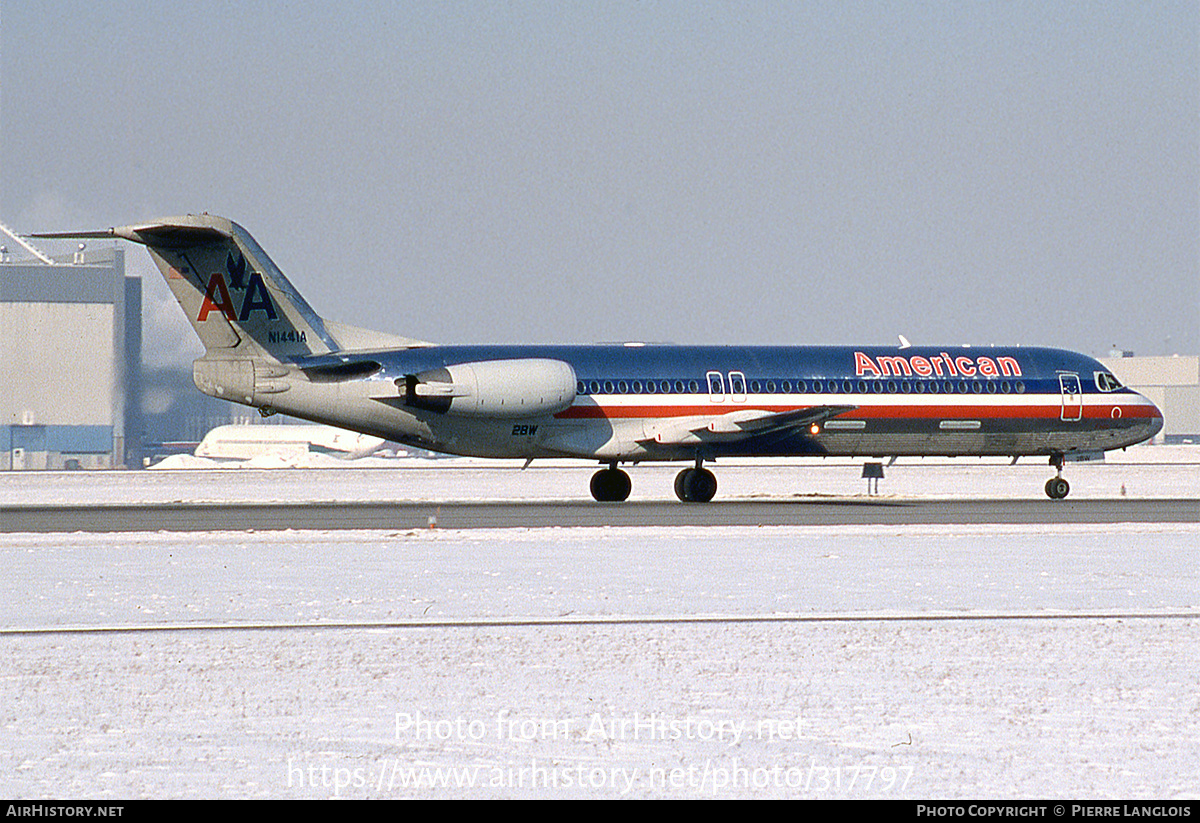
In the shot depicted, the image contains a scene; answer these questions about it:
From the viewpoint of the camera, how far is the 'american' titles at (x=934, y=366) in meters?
38.0

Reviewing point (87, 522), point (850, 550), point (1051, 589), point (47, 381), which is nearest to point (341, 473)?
point (87, 522)

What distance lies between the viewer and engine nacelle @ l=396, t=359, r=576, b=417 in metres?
33.6

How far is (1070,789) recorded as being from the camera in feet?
26.7

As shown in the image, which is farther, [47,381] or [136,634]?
[47,381]

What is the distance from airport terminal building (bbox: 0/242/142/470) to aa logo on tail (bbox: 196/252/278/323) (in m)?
114

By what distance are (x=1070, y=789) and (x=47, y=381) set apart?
5806 inches

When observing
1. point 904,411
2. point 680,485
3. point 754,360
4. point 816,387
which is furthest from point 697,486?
point 904,411

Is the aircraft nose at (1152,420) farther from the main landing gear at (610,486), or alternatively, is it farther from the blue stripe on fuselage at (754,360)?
the main landing gear at (610,486)

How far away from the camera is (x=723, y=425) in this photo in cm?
3569

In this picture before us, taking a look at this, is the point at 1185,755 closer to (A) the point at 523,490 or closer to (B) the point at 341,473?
(A) the point at 523,490

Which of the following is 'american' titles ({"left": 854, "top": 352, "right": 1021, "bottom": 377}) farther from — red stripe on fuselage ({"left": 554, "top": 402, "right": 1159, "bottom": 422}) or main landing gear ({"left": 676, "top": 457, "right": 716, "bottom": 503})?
main landing gear ({"left": 676, "top": 457, "right": 716, "bottom": 503})

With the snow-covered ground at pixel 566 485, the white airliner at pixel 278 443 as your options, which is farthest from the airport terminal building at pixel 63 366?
the snow-covered ground at pixel 566 485

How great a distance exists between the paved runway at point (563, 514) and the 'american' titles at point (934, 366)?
345 centimetres
